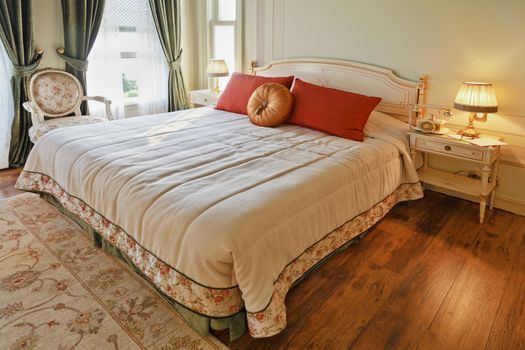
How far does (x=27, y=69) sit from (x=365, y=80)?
10.8 feet

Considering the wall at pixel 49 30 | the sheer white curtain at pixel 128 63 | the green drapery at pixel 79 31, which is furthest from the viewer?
the sheer white curtain at pixel 128 63

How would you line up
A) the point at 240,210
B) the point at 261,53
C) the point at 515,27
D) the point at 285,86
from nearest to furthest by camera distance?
the point at 240,210, the point at 515,27, the point at 285,86, the point at 261,53

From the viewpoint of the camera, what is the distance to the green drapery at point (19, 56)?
3559mm

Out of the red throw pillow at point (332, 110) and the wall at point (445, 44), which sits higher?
the wall at point (445, 44)

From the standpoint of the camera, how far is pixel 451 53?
9.89 feet

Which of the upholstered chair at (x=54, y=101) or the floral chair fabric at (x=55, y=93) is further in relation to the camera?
the floral chair fabric at (x=55, y=93)

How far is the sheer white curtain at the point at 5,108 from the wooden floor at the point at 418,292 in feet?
→ 10.9

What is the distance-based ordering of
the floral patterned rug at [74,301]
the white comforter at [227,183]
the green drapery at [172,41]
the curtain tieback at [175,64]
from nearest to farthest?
the white comforter at [227,183], the floral patterned rug at [74,301], the green drapery at [172,41], the curtain tieback at [175,64]

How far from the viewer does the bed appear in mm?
1619

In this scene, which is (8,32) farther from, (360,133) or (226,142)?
(360,133)

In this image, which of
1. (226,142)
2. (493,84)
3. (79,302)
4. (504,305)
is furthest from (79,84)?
(504,305)

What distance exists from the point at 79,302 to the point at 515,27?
3.31 metres

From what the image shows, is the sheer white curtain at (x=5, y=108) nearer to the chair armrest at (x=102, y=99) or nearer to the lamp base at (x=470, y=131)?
the chair armrest at (x=102, y=99)

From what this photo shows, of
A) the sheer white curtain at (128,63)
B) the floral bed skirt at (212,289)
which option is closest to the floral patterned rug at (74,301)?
the floral bed skirt at (212,289)
